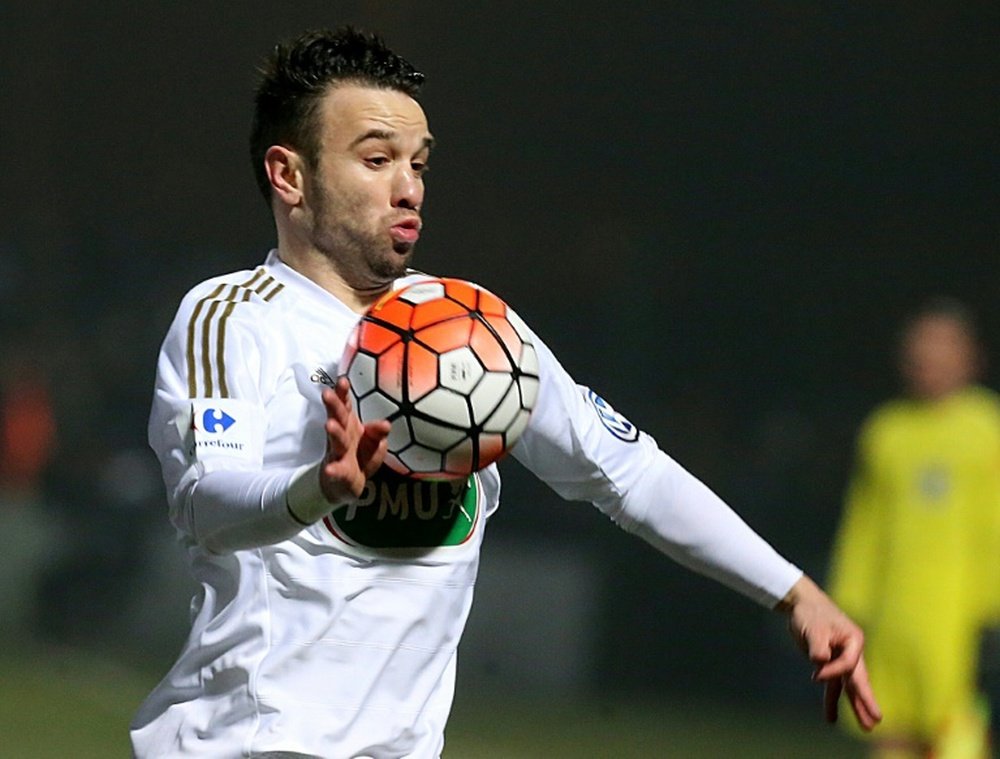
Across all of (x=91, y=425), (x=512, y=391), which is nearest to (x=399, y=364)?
(x=512, y=391)

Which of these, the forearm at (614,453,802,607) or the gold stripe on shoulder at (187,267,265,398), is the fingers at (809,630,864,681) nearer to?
the forearm at (614,453,802,607)

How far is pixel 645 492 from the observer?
3.38m

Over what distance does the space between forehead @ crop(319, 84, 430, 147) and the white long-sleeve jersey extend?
0.27 metres

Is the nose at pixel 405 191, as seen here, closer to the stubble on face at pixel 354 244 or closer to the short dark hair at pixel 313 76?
the stubble on face at pixel 354 244

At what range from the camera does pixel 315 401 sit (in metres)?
3.01

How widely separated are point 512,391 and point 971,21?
750cm

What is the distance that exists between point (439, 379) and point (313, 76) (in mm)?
696

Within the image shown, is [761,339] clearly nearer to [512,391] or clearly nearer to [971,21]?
[971,21]

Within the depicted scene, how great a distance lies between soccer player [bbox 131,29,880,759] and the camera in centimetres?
291

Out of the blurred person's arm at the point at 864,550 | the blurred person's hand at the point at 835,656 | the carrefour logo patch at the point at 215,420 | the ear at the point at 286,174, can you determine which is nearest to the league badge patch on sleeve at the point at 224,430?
the carrefour logo patch at the point at 215,420

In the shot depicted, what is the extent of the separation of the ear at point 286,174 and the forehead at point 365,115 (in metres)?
0.09

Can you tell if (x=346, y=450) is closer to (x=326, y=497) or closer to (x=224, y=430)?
(x=326, y=497)

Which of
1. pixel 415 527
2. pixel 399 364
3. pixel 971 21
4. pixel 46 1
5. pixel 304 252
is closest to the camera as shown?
pixel 399 364

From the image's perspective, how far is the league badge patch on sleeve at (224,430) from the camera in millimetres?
2830
